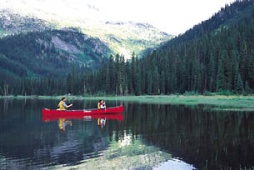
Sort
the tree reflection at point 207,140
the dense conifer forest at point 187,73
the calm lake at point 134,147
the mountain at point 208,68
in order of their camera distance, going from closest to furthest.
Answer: the calm lake at point 134,147, the tree reflection at point 207,140, the mountain at point 208,68, the dense conifer forest at point 187,73

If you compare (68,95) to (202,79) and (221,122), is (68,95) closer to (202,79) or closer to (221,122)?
(202,79)

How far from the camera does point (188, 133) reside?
3466 cm

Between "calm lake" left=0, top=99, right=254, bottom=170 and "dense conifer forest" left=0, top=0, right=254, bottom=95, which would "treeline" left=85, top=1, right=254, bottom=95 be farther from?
"calm lake" left=0, top=99, right=254, bottom=170

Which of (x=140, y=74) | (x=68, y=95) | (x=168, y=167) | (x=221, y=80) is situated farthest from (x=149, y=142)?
(x=68, y=95)

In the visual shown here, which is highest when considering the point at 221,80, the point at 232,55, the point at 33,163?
the point at 232,55

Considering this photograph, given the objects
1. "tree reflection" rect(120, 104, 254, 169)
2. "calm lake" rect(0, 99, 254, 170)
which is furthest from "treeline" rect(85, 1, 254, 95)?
"calm lake" rect(0, 99, 254, 170)

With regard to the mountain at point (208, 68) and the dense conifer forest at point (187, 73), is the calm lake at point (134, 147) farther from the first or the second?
the dense conifer forest at point (187, 73)

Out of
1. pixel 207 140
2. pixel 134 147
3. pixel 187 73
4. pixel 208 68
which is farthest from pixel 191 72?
pixel 134 147

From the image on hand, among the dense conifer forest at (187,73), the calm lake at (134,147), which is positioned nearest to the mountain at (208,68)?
the dense conifer forest at (187,73)

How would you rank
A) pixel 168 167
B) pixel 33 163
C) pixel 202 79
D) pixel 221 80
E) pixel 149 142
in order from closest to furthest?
pixel 168 167
pixel 33 163
pixel 149 142
pixel 221 80
pixel 202 79

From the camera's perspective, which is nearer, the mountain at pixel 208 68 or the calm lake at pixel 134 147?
the calm lake at pixel 134 147

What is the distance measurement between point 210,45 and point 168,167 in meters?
139

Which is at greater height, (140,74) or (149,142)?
(140,74)

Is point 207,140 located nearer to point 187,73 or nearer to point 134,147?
point 134,147
